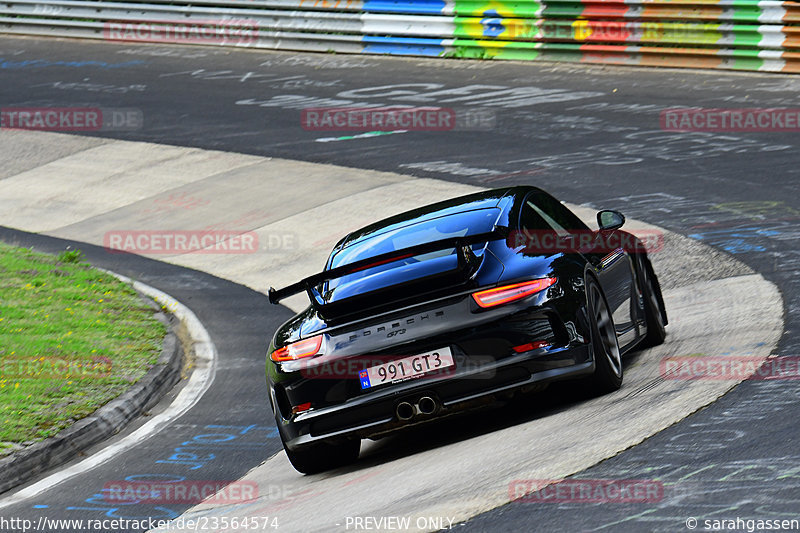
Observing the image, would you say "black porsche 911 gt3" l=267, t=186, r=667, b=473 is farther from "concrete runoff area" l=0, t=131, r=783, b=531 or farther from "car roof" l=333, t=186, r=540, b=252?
"car roof" l=333, t=186, r=540, b=252

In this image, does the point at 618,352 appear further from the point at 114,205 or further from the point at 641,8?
the point at 641,8

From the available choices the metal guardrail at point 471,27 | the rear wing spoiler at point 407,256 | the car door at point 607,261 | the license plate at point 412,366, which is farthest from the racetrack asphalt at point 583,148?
the rear wing spoiler at point 407,256

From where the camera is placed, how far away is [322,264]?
13.7 m

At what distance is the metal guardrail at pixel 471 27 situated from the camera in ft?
64.1

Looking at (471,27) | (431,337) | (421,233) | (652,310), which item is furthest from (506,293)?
(471,27)

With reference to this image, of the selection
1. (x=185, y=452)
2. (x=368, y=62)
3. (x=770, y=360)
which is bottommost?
(x=185, y=452)

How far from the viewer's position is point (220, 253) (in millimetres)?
14961

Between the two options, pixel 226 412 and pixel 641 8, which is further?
pixel 641 8

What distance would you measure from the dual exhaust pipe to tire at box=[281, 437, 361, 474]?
427mm

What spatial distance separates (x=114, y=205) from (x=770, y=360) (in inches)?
453

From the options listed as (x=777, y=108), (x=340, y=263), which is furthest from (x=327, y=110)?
(x=340, y=263)

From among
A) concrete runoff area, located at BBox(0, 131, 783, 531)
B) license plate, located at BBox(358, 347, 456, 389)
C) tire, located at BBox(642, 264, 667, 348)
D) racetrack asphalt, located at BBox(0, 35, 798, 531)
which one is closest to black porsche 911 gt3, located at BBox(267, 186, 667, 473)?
license plate, located at BBox(358, 347, 456, 389)

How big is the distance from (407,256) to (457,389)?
2.71ft

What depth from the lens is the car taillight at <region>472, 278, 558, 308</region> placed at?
7016 millimetres
